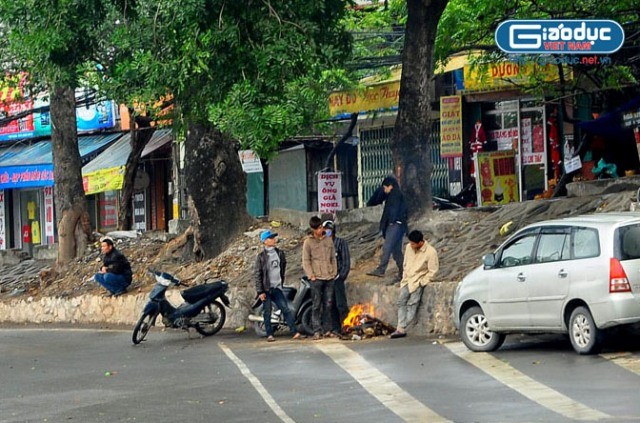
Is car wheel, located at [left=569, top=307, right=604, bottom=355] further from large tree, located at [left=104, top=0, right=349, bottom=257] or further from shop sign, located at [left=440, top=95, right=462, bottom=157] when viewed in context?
shop sign, located at [left=440, top=95, right=462, bottom=157]

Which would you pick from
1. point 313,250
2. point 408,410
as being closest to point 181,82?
point 313,250

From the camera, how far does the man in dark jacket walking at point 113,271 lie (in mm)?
24308

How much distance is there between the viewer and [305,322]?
1914 cm

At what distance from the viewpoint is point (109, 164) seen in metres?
34.8

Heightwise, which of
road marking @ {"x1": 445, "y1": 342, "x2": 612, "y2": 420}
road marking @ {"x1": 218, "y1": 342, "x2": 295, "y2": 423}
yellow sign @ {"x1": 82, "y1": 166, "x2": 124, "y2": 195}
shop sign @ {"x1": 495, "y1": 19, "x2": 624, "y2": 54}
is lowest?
road marking @ {"x1": 218, "y1": 342, "x2": 295, "y2": 423}

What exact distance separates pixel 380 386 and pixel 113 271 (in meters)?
12.1

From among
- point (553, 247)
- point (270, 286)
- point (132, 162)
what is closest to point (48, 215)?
point (132, 162)

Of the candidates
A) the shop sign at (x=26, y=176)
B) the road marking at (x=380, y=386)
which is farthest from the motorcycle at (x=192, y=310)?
the shop sign at (x=26, y=176)

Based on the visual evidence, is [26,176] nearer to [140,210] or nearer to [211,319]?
[140,210]

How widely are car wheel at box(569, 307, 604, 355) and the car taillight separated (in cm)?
51

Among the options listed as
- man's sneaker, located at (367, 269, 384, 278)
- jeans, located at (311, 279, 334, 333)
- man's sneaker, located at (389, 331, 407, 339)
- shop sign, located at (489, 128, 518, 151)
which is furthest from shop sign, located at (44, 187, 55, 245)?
man's sneaker, located at (389, 331, 407, 339)

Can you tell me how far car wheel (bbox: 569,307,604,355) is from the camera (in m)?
13.8

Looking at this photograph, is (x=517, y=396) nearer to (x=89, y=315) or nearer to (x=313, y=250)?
(x=313, y=250)

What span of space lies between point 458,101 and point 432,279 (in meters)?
9.78
